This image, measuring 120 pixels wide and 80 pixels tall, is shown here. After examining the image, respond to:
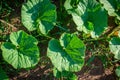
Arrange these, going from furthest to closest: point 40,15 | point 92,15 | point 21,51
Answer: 1. point 92,15
2. point 40,15
3. point 21,51

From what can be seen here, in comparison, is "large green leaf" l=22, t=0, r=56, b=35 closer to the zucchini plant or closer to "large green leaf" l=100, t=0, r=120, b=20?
the zucchini plant

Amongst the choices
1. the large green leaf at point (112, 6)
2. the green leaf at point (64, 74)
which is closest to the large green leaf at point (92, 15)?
the large green leaf at point (112, 6)

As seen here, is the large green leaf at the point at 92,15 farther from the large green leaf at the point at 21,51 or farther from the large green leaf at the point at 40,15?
the large green leaf at the point at 21,51

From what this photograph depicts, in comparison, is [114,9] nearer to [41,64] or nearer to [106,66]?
[106,66]

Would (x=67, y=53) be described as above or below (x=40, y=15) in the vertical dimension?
below

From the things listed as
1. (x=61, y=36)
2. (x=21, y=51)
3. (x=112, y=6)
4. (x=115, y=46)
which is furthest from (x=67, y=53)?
(x=112, y=6)

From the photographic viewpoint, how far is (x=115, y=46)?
8.93 ft

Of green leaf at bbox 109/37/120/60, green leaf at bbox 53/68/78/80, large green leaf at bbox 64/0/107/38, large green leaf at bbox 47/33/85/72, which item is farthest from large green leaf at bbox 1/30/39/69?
green leaf at bbox 109/37/120/60

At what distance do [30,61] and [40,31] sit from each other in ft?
1.00

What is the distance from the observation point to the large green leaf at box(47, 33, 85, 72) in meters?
2.42

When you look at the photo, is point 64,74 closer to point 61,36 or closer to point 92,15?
point 61,36

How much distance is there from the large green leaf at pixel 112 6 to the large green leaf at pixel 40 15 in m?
0.51

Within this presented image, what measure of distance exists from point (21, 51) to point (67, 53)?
36 centimetres

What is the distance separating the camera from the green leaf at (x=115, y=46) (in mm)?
2701
